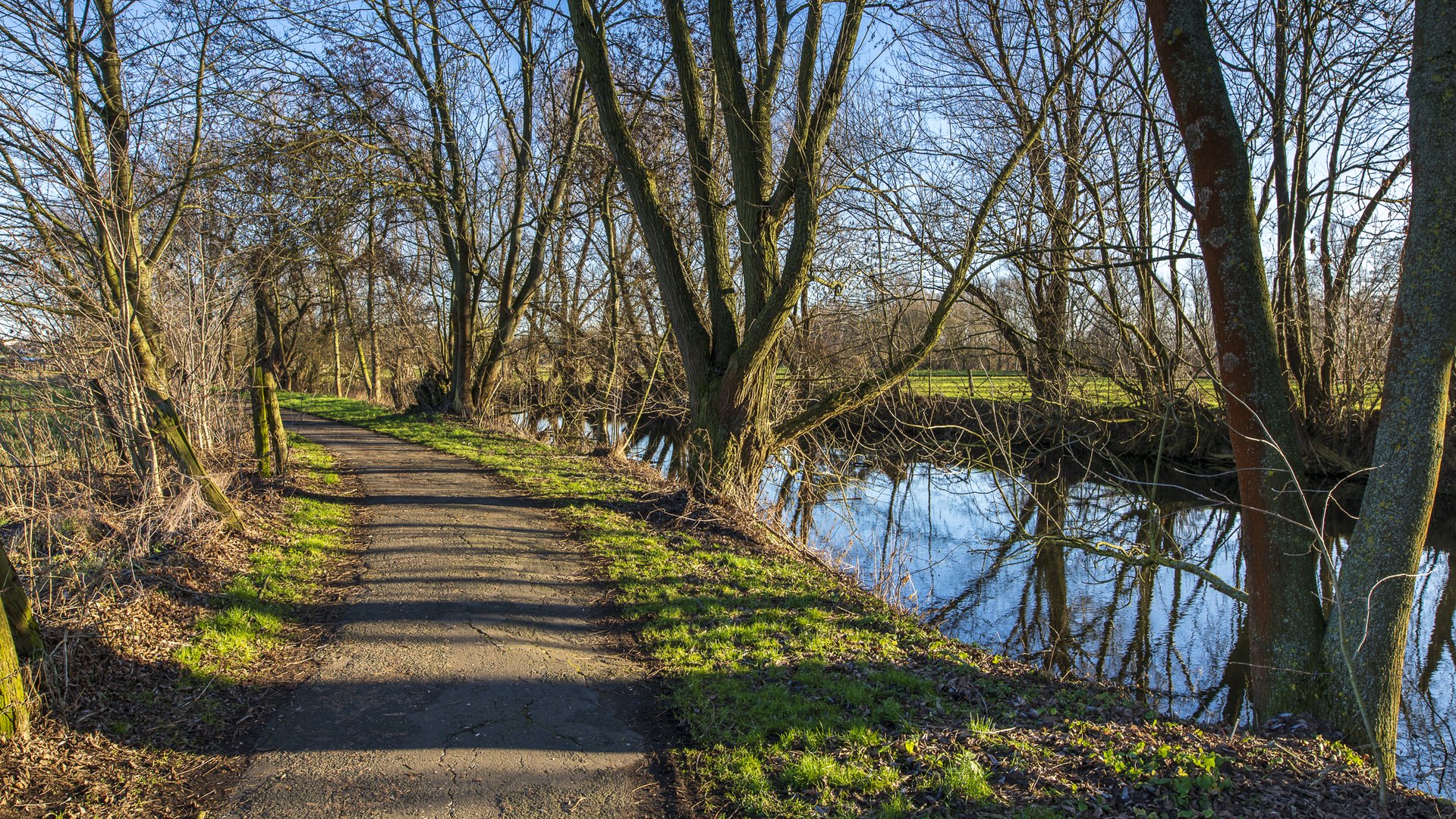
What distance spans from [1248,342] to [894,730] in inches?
139

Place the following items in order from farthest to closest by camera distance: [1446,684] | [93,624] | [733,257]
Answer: [733,257] < [1446,684] < [93,624]

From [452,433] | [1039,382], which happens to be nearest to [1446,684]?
[1039,382]

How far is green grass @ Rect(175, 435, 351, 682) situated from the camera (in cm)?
526

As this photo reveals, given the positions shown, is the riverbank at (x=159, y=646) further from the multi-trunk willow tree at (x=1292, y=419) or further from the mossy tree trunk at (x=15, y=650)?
the multi-trunk willow tree at (x=1292, y=419)

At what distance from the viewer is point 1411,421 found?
479 cm

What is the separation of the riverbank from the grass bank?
2.49 meters

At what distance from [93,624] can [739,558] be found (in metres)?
5.23

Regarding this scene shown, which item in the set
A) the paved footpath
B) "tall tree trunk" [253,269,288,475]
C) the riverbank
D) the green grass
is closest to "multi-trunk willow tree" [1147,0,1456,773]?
the paved footpath

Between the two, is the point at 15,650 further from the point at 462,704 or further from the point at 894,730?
the point at 894,730

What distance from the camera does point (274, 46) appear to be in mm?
13344

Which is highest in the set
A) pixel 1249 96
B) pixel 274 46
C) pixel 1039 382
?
pixel 274 46

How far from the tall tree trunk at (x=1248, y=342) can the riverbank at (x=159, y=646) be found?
656 cm

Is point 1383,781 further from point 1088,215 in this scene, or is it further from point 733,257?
point 733,257

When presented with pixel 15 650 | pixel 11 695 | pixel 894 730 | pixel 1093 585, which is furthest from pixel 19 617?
pixel 1093 585
